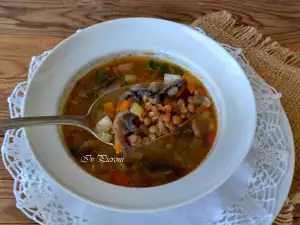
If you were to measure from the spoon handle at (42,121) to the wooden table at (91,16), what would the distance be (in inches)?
23.8

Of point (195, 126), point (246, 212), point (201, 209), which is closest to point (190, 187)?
point (201, 209)

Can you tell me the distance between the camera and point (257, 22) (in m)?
2.55

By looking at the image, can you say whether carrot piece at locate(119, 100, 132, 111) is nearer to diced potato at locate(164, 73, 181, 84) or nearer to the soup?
the soup

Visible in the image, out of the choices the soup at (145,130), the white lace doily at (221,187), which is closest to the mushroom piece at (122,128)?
the soup at (145,130)

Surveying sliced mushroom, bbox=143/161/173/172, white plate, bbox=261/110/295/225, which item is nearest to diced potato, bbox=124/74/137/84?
sliced mushroom, bbox=143/161/173/172

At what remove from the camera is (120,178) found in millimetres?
1860

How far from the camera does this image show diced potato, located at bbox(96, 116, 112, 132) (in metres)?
1.97

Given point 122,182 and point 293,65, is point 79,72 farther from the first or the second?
point 293,65

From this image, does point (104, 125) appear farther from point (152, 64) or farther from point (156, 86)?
point (152, 64)

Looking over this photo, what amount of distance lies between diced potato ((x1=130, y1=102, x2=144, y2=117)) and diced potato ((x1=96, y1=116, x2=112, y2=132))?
0.40ft

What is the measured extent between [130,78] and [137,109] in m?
0.23

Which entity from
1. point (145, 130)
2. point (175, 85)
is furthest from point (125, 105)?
point (175, 85)

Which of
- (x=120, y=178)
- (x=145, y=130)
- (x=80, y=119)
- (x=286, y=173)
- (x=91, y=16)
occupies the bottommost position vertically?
(x=286, y=173)

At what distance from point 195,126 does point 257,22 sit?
91cm
